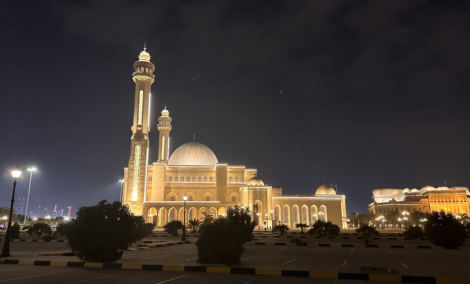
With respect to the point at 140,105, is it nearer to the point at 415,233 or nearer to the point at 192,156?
the point at 192,156

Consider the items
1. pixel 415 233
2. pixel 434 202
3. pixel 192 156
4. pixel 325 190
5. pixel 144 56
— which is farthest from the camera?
pixel 434 202

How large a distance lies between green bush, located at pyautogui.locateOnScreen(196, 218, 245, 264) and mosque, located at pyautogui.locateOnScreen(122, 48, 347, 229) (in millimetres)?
37917

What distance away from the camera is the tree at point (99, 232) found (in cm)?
1027

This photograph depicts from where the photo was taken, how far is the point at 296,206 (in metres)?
52.5

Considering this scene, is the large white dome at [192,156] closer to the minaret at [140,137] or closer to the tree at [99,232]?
the minaret at [140,137]

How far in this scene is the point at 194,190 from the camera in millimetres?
53938

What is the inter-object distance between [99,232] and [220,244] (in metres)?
3.82

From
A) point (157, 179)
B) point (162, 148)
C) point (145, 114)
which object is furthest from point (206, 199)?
point (145, 114)

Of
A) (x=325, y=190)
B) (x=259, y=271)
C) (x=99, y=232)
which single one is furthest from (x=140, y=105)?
(x=259, y=271)

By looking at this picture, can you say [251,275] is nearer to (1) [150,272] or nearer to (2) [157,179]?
(1) [150,272]

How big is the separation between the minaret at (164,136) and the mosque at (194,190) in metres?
0.22

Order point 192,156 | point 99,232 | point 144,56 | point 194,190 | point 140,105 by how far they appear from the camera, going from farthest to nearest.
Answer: point 192,156 → point 194,190 → point 144,56 → point 140,105 → point 99,232

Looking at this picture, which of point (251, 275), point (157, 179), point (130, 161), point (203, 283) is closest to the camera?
point (203, 283)

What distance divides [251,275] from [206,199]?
4610 centimetres
